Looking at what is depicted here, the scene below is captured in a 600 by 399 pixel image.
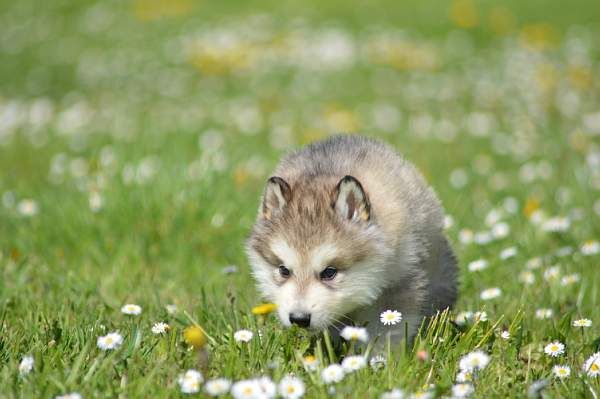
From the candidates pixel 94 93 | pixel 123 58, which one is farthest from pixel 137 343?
pixel 123 58

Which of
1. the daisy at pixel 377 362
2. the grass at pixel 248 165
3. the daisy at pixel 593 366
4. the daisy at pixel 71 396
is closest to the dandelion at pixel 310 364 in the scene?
the grass at pixel 248 165

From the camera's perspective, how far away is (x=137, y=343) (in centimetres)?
380

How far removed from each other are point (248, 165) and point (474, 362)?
421 cm

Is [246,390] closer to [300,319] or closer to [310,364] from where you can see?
[310,364]

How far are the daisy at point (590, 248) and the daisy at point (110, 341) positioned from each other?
3.30 m

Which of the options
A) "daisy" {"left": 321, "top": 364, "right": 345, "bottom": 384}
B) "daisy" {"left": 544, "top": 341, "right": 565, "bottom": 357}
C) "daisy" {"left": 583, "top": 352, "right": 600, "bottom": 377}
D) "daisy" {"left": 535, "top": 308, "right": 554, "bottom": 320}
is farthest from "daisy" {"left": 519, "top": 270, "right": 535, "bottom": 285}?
"daisy" {"left": 321, "top": 364, "right": 345, "bottom": 384}

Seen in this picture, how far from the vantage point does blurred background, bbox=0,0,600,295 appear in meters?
6.14

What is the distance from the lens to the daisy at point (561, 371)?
3688mm

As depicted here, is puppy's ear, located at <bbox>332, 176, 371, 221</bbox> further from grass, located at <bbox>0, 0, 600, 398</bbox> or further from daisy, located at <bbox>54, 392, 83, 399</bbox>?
daisy, located at <bbox>54, 392, 83, 399</bbox>

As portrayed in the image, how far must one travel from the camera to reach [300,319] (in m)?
3.69

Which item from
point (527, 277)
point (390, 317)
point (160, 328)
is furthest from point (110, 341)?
point (527, 277)

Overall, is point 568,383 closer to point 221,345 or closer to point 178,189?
point 221,345

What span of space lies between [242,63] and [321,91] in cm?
177

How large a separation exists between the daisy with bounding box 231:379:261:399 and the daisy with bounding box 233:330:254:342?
0.58 meters
